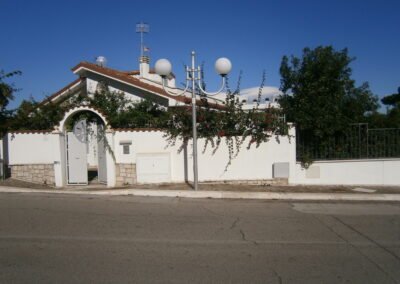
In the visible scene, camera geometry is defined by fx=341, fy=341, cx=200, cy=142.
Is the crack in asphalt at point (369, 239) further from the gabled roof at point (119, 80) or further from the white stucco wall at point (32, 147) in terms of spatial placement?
the white stucco wall at point (32, 147)

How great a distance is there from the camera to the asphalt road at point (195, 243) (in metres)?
4.55

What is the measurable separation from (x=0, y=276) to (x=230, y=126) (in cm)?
951

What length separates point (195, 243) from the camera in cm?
591

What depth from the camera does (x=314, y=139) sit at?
13242 millimetres

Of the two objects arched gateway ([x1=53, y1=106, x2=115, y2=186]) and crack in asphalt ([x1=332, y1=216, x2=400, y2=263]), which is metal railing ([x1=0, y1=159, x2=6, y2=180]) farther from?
crack in asphalt ([x1=332, y1=216, x2=400, y2=263])

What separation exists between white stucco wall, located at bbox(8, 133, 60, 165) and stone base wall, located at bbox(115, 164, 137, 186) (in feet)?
8.67

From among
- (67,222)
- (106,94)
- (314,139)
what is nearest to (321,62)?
(314,139)

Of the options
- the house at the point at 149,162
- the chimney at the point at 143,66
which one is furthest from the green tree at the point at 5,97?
the chimney at the point at 143,66

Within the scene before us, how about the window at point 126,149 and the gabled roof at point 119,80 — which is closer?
the window at point 126,149

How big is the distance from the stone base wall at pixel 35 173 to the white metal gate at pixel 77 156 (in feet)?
2.52

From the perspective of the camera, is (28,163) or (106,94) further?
(106,94)

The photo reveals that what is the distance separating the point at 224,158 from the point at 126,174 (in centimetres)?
364

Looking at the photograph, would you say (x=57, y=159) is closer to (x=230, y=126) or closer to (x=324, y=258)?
(x=230, y=126)

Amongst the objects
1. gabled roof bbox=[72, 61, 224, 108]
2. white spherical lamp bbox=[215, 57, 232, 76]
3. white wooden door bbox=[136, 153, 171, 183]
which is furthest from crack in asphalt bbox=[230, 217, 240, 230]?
gabled roof bbox=[72, 61, 224, 108]
